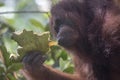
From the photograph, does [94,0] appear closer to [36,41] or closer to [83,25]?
[83,25]

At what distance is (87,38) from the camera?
428 centimetres

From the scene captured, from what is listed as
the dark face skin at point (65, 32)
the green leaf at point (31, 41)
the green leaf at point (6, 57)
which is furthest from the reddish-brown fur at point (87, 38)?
the green leaf at point (6, 57)

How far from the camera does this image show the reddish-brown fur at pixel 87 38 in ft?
13.4

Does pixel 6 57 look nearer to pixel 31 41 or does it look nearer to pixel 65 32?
pixel 31 41

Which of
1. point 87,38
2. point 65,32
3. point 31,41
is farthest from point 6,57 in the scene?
point 87,38

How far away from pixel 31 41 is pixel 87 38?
2.03ft

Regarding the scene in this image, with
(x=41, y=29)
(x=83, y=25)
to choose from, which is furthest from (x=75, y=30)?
(x=41, y=29)

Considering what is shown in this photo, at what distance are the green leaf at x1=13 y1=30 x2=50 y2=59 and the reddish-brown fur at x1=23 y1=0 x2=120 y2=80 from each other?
4.5 inches

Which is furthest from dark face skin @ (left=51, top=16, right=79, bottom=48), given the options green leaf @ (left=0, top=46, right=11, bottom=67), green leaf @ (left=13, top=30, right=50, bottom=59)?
green leaf @ (left=0, top=46, right=11, bottom=67)

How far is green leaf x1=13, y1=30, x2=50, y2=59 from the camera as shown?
383 centimetres

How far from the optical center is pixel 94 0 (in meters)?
4.33

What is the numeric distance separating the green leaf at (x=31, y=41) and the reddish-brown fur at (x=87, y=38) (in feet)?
0.37

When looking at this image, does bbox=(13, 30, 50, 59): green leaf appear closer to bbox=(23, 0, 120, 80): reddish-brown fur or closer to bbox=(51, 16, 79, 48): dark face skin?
bbox=(23, 0, 120, 80): reddish-brown fur

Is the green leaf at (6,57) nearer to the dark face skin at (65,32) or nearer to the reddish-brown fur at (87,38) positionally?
the reddish-brown fur at (87,38)
